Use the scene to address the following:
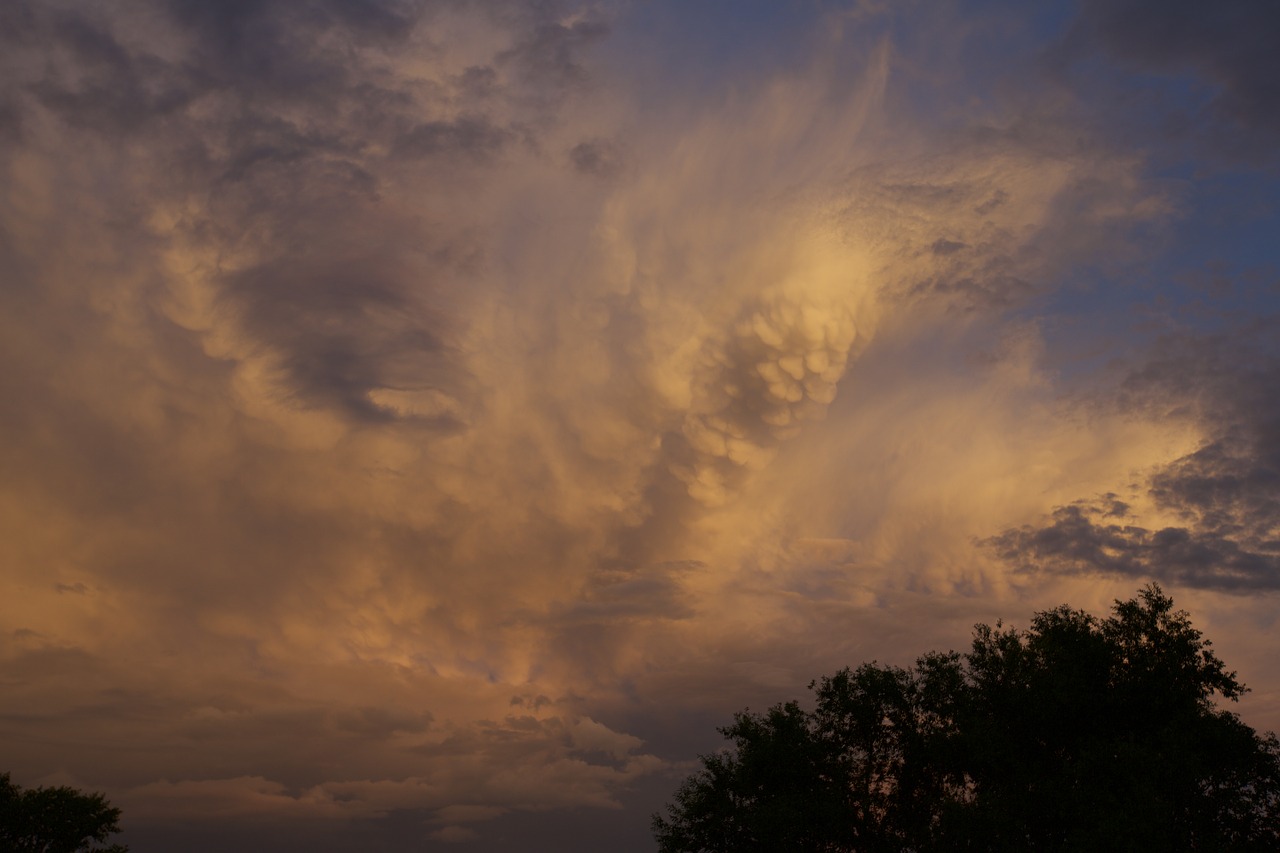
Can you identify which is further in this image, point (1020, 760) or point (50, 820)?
point (50, 820)


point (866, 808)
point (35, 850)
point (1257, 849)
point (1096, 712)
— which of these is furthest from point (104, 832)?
point (1257, 849)

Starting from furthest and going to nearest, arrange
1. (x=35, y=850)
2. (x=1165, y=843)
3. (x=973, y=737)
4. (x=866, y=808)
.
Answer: (x=35, y=850) → (x=866, y=808) → (x=973, y=737) → (x=1165, y=843)

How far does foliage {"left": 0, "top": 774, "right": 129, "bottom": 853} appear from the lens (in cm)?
6688

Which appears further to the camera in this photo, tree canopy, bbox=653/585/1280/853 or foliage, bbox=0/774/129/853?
foliage, bbox=0/774/129/853

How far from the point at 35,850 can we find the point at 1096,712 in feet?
246

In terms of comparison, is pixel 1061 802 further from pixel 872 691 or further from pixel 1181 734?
pixel 872 691

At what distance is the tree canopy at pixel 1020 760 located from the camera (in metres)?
42.8

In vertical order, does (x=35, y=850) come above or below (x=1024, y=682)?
below

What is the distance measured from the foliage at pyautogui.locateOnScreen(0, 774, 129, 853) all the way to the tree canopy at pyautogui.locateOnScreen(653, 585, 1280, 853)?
45868mm

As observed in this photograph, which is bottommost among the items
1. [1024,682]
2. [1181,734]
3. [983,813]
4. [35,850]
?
[35,850]

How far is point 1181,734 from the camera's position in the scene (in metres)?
44.0

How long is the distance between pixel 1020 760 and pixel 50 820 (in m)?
69.9

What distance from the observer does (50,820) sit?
68.4 metres

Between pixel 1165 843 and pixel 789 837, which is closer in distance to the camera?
pixel 1165 843
